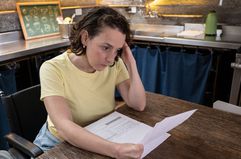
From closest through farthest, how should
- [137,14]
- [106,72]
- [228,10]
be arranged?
1. [106,72]
2. [228,10]
3. [137,14]

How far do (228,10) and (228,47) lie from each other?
2.42 ft

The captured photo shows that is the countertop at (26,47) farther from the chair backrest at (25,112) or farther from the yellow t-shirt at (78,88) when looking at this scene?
the yellow t-shirt at (78,88)

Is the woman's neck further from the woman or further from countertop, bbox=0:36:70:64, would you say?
countertop, bbox=0:36:70:64

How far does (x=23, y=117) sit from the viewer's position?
1.16 meters

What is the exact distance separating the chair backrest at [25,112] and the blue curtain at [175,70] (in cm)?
171

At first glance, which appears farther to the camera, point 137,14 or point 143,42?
point 137,14

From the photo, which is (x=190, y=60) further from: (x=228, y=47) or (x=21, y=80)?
(x=21, y=80)

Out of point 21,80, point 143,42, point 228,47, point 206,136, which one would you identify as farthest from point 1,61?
point 228,47

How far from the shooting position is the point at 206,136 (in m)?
0.95

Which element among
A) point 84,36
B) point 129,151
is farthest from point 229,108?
point 84,36

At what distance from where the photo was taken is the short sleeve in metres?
0.99

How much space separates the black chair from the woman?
98 mm

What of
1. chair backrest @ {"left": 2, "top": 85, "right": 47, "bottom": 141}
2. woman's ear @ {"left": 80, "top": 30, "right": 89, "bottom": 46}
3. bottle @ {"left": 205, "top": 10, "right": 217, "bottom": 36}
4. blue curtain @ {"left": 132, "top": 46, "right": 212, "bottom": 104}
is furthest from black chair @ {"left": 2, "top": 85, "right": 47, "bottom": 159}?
bottle @ {"left": 205, "top": 10, "right": 217, "bottom": 36}

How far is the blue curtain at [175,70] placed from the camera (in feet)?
8.13
